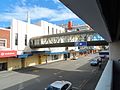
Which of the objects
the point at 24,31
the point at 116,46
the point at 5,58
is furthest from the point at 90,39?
the point at 5,58

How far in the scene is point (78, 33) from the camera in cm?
3847

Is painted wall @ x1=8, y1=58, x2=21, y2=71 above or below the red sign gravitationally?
below

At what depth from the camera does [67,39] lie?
4319 centimetres

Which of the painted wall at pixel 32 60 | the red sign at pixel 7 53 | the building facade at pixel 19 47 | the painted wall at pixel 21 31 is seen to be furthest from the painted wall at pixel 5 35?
the painted wall at pixel 32 60

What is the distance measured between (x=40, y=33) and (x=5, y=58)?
50.0 ft

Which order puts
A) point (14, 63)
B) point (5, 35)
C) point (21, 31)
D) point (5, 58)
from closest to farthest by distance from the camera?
point (5, 58)
point (5, 35)
point (14, 63)
point (21, 31)

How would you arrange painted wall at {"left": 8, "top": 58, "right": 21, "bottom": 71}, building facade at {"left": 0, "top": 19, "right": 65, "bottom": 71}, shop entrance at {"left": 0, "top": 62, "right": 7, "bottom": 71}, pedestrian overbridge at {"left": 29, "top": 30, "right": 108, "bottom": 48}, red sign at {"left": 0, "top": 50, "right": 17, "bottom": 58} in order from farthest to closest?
pedestrian overbridge at {"left": 29, "top": 30, "right": 108, "bottom": 48}, painted wall at {"left": 8, "top": 58, "right": 21, "bottom": 71}, building facade at {"left": 0, "top": 19, "right": 65, "bottom": 71}, shop entrance at {"left": 0, "top": 62, "right": 7, "bottom": 71}, red sign at {"left": 0, "top": 50, "right": 17, "bottom": 58}

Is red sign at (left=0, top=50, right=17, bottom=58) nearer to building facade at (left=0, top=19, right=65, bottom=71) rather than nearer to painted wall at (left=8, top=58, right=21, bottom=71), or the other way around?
building facade at (left=0, top=19, right=65, bottom=71)

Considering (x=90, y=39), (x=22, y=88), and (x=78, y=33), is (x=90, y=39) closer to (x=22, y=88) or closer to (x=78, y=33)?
(x=78, y=33)

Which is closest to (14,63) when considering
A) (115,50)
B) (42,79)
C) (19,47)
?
(19,47)

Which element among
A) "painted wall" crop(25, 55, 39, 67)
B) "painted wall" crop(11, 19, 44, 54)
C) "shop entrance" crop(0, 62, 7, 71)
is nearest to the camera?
"shop entrance" crop(0, 62, 7, 71)

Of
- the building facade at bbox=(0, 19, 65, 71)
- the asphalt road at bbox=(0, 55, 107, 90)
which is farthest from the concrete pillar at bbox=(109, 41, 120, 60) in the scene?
the building facade at bbox=(0, 19, 65, 71)

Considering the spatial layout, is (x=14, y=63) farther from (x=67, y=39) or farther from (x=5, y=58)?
(x=67, y=39)

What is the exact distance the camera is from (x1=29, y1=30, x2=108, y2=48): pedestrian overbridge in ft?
121
